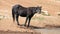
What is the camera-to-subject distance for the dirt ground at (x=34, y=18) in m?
12.6

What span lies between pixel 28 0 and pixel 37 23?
22.8 ft

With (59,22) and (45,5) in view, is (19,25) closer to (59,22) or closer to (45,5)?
(59,22)

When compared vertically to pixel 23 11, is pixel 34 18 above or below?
below

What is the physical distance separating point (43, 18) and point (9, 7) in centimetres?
401

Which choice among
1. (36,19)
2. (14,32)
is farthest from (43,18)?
(14,32)

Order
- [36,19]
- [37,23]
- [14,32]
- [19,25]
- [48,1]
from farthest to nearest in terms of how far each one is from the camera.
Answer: [48,1]
[36,19]
[37,23]
[19,25]
[14,32]

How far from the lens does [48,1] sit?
68.7 ft

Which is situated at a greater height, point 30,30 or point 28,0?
point 28,0

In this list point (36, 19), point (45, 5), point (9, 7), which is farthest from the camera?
point (45, 5)

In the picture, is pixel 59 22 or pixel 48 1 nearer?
pixel 59 22

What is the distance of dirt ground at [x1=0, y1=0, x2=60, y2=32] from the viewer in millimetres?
12625

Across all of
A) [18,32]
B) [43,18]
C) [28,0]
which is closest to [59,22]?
[43,18]

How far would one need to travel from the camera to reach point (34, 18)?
15.1 metres

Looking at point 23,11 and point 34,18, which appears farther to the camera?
point 34,18
